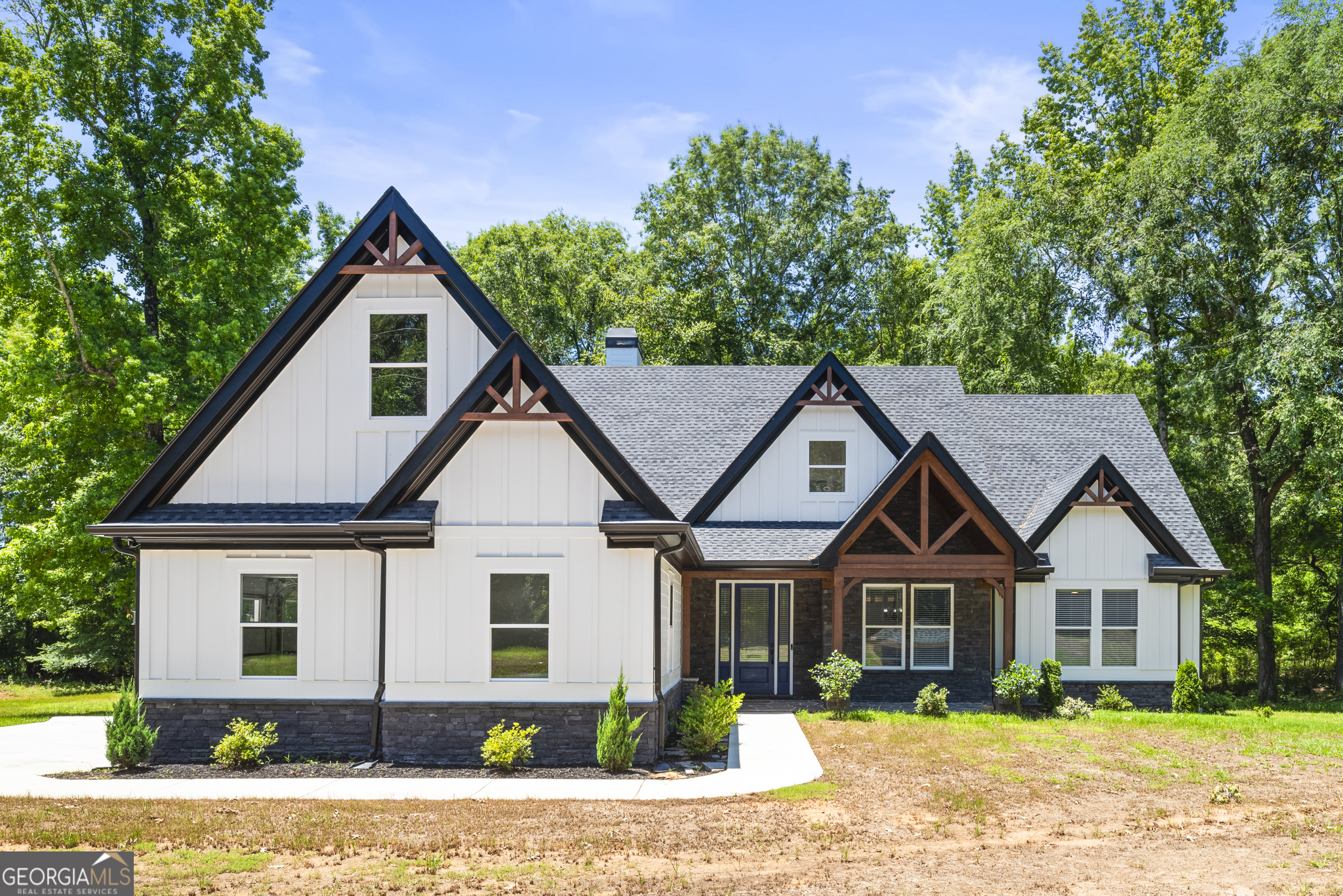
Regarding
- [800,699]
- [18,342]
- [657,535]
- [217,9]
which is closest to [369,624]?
[657,535]

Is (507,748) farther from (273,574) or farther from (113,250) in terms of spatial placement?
(113,250)

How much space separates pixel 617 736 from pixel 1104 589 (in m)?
11.7

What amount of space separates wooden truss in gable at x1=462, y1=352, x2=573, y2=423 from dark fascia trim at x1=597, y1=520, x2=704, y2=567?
1.53 meters

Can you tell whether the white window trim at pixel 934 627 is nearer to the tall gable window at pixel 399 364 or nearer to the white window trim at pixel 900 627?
the white window trim at pixel 900 627

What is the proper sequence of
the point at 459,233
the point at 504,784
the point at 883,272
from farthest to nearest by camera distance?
1. the point at 459,233
2. the point at 883,272
3. the point at 504,784

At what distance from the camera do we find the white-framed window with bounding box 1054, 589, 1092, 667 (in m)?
18.5

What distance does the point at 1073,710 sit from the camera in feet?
54.9

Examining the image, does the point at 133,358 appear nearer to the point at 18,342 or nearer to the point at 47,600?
the point at 18,342

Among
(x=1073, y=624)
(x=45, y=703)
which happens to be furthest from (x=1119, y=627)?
(x=45, y=703)

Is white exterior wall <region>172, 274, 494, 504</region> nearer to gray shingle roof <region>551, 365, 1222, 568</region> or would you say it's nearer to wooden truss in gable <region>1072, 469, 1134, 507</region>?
gray shingle roof <region>551, 365, 1222, 568</region>

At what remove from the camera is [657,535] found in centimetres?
Answer: 1184

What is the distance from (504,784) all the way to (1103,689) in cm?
1255

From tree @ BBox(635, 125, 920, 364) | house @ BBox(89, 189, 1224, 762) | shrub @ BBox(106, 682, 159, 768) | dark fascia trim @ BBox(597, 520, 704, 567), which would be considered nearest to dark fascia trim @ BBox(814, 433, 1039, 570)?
house @ BBox(89, 189, 1224, 762)

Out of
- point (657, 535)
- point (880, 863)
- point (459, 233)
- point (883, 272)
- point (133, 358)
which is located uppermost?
point (459, 233)
